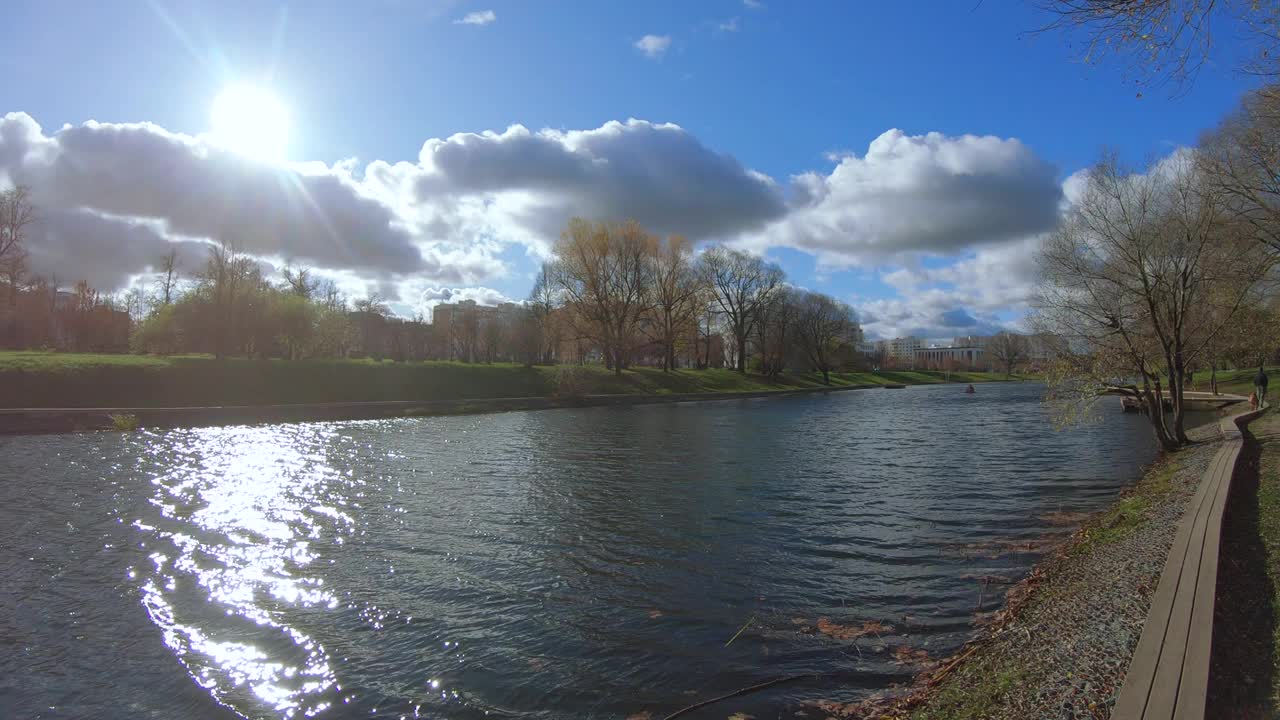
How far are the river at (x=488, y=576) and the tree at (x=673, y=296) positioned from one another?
51.9 meters

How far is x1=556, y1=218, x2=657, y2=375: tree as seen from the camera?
210 feet

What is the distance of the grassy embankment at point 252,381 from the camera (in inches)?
1278

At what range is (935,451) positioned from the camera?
23.6m

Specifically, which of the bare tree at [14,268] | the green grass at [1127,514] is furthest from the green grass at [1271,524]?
the bare tree at [14,268]

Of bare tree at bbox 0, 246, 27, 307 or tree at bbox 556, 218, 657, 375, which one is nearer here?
bare tree at bbox 0, 246, 27, 307

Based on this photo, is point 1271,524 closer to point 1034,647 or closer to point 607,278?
point 1034,647

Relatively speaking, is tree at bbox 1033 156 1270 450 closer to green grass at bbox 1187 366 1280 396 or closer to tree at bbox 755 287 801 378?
green grass at bbox 1187 366 1280 396

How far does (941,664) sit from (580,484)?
11447 mm

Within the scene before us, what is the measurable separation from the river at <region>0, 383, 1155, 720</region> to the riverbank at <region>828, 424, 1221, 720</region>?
0.46m

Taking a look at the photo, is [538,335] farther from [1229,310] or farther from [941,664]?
[941,664]

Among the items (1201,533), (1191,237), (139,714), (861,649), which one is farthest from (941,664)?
(1191,237)

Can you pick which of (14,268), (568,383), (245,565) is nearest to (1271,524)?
(245,565)

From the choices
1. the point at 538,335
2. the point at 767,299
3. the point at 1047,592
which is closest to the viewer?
the point at 1047,592

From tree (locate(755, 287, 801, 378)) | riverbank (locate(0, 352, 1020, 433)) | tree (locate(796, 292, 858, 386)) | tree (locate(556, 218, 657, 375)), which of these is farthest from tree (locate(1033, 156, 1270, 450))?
tree (locate(796, 292, 858, 386))
